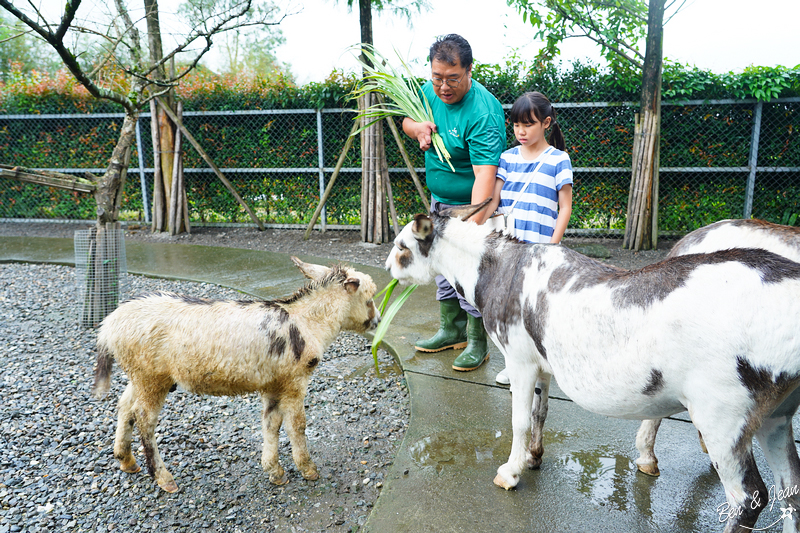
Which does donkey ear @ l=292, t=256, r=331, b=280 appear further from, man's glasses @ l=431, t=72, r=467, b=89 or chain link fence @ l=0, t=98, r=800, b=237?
chain link fence @ l=0, t=98, r=800, b=237

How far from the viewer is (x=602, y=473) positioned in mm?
2930

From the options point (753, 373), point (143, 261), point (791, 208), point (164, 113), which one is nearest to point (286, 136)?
point (164, 113)

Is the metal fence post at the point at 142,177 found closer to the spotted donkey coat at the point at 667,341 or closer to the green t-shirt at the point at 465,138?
the green t-shirt at the point at 465,138

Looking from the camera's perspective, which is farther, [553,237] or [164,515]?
[553,237]

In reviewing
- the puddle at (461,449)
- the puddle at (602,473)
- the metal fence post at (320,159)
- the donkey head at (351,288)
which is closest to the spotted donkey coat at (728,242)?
the puddle at (602,473)

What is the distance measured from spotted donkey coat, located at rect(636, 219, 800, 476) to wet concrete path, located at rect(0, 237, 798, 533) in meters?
0.14

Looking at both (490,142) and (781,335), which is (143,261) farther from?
(781,335)

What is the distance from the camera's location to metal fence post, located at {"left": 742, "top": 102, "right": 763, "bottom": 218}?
8.06 m

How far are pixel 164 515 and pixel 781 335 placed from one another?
303 centimetres

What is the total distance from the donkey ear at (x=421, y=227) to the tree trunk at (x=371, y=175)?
592 centimetres

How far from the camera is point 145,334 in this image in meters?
2.89

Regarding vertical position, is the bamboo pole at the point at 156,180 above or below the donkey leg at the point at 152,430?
above

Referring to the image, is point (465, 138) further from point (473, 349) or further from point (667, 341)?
point (667, 341)

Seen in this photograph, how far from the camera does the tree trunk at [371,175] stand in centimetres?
880
